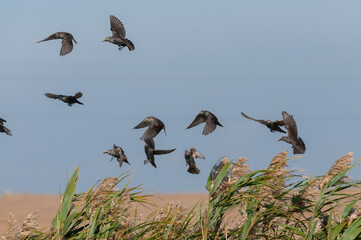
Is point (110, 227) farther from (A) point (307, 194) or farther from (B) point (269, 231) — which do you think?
(A) point (307, 194)

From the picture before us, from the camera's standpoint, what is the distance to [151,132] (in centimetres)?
1121

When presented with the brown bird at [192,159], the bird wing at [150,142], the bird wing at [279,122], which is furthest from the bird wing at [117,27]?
the bird wing at [279,122]

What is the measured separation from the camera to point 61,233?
25.7 ft

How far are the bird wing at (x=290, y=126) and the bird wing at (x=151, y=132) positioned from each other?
2457 millimetres

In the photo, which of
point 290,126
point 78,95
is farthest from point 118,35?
point 290,126

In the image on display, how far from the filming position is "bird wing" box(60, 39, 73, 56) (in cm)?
1349

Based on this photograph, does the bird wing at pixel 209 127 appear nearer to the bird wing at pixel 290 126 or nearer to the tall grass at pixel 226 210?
the bird wing at pixel 290 126

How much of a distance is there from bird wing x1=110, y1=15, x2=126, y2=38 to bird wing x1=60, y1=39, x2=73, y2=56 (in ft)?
3.42

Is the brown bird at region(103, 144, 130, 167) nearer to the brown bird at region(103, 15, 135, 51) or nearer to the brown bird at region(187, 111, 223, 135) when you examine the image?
the brown bird at region(187, 111, 223, 135)

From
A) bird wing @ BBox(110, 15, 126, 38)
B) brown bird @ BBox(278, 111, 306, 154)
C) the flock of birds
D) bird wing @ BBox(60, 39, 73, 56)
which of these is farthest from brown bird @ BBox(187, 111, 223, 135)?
bird wing @ BBox(60, 39, 73, 56)

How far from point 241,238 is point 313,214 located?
97 centimetres

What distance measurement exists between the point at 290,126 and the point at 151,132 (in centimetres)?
264

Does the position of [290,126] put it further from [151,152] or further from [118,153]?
[118,153]

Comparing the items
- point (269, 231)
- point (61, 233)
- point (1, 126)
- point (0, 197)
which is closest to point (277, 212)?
point (269, 231)
